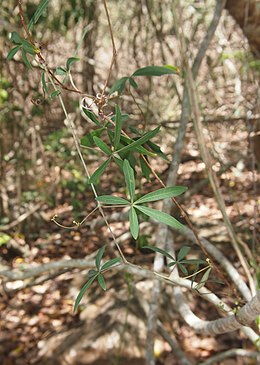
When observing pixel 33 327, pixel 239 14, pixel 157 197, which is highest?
pixel 239 14

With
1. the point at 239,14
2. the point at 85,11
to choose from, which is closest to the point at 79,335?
the point at 239,14

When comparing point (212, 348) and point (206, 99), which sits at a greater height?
point (206, 99)

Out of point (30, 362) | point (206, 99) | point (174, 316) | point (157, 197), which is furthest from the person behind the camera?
point (206, 99)

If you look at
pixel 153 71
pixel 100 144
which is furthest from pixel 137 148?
pixel 153 71

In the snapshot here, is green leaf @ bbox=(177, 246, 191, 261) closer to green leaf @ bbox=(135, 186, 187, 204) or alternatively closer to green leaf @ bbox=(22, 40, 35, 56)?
green leaf @ bbox=(135, 186, 187, 204)

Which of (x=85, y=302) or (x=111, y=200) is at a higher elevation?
(x=111, y=200)

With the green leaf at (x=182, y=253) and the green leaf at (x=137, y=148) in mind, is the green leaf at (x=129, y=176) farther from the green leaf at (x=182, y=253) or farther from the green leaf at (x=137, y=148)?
the green leaf at (x=182, y=253)

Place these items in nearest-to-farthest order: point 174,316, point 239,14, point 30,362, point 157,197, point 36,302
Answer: point 157,197, point 239,14, point 30,362, point 174,316, point 36,302

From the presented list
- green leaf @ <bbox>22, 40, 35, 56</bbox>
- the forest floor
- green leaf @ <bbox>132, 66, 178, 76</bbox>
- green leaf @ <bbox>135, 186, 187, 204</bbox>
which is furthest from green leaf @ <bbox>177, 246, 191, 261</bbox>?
the forest floor

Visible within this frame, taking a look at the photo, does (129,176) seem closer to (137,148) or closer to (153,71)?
(137,148)

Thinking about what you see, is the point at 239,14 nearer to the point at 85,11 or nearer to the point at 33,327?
the point at 85,11

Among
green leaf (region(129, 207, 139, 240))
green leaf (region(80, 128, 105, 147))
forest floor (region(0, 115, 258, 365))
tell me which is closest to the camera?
green leaf (region(129, 207, 139, 240))
